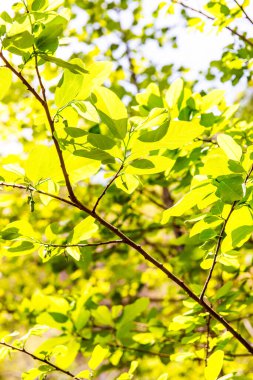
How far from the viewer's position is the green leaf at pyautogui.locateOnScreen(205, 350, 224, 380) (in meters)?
0.97

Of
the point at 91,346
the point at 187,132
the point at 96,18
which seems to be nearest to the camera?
the point at 187,132

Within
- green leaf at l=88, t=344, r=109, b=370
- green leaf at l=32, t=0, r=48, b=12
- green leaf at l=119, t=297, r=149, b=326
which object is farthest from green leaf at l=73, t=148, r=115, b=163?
green leaf at l=119, t=297, r=149, b=326

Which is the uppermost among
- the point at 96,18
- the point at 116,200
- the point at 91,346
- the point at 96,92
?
the point at 96,18

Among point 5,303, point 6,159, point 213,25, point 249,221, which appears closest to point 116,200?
point 213,25

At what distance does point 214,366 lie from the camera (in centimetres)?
97

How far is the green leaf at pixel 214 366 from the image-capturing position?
97 cm

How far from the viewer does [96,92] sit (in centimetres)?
78

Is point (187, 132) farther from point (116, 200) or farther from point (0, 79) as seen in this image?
point (116, 200)

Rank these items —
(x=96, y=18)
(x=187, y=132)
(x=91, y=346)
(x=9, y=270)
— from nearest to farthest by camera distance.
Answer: (x=187, y=132)
(x=91, y=346)
(x=96, y=18)
(x=9, y=270)

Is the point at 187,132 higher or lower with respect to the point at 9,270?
lower

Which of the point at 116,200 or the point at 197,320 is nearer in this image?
the point at 197,320

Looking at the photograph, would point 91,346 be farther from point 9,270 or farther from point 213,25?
point 9,270

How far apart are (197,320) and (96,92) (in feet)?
2.69

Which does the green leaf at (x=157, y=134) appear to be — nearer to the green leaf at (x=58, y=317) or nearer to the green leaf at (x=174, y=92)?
the green leaf at (x=174, y=92)
